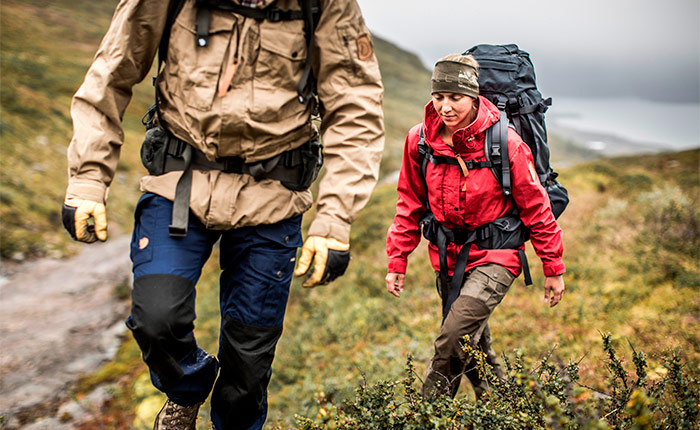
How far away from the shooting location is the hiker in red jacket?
2926mm

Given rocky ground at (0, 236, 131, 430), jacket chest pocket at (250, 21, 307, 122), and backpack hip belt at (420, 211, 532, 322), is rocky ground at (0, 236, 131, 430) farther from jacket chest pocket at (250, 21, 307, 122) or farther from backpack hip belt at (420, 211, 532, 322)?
backpack hip belt at (420, 211, 532, 322)

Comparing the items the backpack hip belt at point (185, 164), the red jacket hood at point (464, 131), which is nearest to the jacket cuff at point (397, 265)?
the red jacket hood at point (464, 131)

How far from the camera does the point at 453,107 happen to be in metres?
2.92

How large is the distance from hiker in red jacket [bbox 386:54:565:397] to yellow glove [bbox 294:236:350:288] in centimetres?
94

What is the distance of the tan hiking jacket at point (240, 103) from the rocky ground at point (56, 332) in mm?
2481

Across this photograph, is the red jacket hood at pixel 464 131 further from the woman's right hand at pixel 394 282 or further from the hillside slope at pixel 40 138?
the hillside slope at pixel 40 138

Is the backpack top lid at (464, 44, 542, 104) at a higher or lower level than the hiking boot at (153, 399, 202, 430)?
higher

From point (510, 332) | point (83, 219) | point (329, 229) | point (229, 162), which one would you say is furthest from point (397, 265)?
point (510, 332)

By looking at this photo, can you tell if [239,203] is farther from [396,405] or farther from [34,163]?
[34,163]

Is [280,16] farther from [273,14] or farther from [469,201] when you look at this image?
[469,201]

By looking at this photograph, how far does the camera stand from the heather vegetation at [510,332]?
2.28m

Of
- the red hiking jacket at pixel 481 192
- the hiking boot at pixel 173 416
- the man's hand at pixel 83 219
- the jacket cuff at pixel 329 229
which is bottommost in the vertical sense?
the hiking boot at pixel 173 416

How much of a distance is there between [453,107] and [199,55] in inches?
64.4

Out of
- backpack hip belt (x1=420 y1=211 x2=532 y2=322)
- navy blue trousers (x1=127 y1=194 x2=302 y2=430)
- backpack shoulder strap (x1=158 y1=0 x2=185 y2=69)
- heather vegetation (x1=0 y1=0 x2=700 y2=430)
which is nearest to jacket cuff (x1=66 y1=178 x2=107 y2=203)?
navy blue trousers (x1=127 y1=194 x2=302 y2=430)
